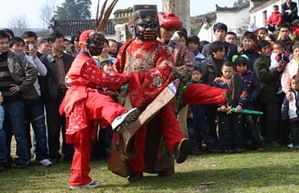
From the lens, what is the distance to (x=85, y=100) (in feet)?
19.4

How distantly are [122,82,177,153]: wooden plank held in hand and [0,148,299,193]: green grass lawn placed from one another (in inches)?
25.8

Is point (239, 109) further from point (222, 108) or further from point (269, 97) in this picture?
point (269, 97)

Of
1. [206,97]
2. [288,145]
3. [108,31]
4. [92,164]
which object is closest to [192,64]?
[206,97]

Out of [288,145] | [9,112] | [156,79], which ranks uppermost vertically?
[156,79]

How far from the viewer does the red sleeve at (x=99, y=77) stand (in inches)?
231

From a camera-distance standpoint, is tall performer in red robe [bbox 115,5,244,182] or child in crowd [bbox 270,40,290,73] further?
child in crowd [bbox 270,40,290,73]

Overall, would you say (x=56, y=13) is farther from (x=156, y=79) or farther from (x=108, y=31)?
(x=156, y=79)

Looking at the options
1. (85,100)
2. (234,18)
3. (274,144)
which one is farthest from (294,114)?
(234,18)

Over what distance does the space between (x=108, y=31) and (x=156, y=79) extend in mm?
30555

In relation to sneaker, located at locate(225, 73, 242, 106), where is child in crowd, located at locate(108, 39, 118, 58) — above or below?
above

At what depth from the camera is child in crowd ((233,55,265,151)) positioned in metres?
8.36

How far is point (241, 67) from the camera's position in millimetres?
8367

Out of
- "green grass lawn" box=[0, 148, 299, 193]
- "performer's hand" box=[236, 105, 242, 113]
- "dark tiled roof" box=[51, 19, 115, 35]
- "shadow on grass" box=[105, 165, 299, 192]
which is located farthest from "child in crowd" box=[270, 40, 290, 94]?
"dark tiled roof" box=[51, 19, 115, 35]

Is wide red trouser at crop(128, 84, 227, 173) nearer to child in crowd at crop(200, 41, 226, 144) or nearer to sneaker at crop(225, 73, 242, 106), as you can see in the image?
sneaker at crop(225, 73, 242, 106)
